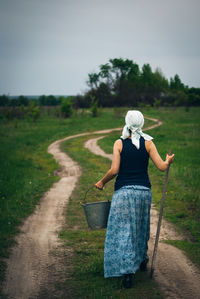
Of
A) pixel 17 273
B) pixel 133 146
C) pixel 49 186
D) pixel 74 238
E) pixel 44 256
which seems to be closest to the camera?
pixel 133 146

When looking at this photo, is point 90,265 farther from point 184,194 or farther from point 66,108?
point 66,108

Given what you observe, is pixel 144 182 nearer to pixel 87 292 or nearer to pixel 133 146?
pixel 133 146

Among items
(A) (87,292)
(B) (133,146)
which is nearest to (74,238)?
(A) (87,292)

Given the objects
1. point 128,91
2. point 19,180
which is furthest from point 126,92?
point 19,180

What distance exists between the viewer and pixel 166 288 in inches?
141

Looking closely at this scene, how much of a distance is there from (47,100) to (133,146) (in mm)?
76242

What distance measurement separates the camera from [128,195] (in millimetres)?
3502

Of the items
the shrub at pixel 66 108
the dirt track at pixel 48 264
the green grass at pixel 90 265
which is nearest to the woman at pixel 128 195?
the green grass at pixel 90 265

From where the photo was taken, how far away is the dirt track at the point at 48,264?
362 cm

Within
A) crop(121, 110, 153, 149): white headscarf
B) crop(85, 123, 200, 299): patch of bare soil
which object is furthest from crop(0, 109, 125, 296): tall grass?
crop(121, 110, 153, 149): white headscarf

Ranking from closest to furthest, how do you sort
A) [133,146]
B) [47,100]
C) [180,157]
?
[133,146], [180,157], [47,100]

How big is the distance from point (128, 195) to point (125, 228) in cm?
39

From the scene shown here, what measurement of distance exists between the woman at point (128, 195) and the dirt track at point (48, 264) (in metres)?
0.63

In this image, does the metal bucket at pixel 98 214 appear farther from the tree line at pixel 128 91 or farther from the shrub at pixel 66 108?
the tree line at pixel 128 91
